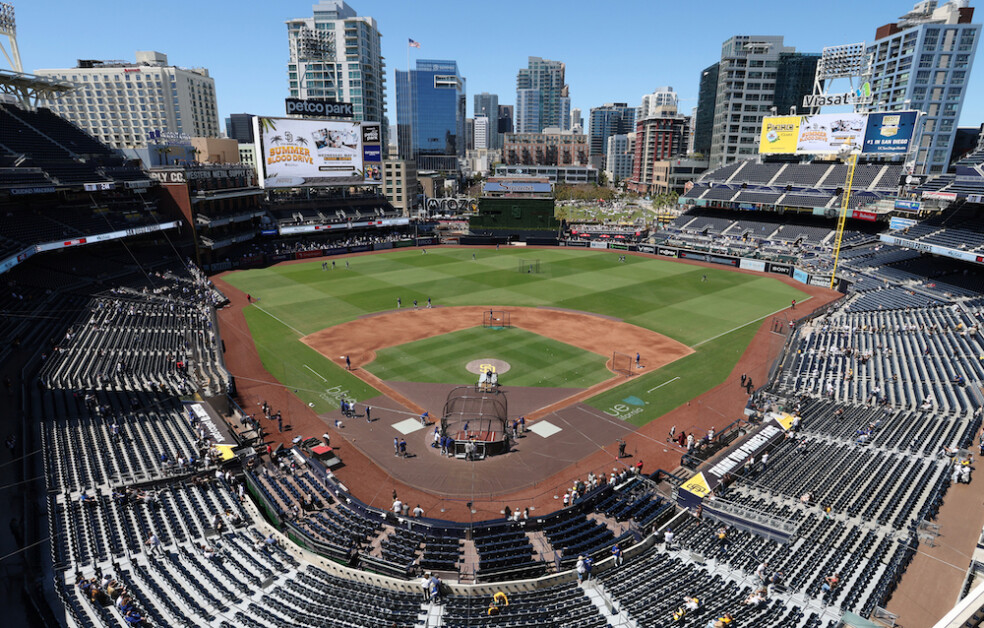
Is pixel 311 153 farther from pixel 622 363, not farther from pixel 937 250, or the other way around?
pixel 937 250

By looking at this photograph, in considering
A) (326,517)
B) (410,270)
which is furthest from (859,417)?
(410,270)

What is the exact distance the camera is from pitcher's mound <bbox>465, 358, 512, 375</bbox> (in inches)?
1506

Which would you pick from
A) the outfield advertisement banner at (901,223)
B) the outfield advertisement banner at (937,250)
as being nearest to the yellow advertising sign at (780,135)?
the outfield advertisement banner at (901,223)

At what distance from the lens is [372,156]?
3477 inches

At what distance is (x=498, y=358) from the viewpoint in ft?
134

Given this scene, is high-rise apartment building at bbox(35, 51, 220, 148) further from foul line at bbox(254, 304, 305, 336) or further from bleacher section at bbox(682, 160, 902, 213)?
bleacher section at bbox(682, 160, 902, 213)

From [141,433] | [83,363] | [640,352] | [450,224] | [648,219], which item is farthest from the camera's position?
[648,219]

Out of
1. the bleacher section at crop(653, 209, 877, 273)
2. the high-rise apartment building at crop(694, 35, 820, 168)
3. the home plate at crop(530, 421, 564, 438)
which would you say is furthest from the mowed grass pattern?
the high-rise apartment building at crop(694, 35, 820, 168)

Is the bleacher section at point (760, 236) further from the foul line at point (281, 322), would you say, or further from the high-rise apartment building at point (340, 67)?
the high-rise apartment building at point (340, 67)

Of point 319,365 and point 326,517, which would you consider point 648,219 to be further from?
point 326,517

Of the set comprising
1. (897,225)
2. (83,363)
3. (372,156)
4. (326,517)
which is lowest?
(326,517)

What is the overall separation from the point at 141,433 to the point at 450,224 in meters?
94.6

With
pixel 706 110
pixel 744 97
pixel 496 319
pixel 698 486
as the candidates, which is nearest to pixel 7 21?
pixel 496 319

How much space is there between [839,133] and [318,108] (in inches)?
3156
